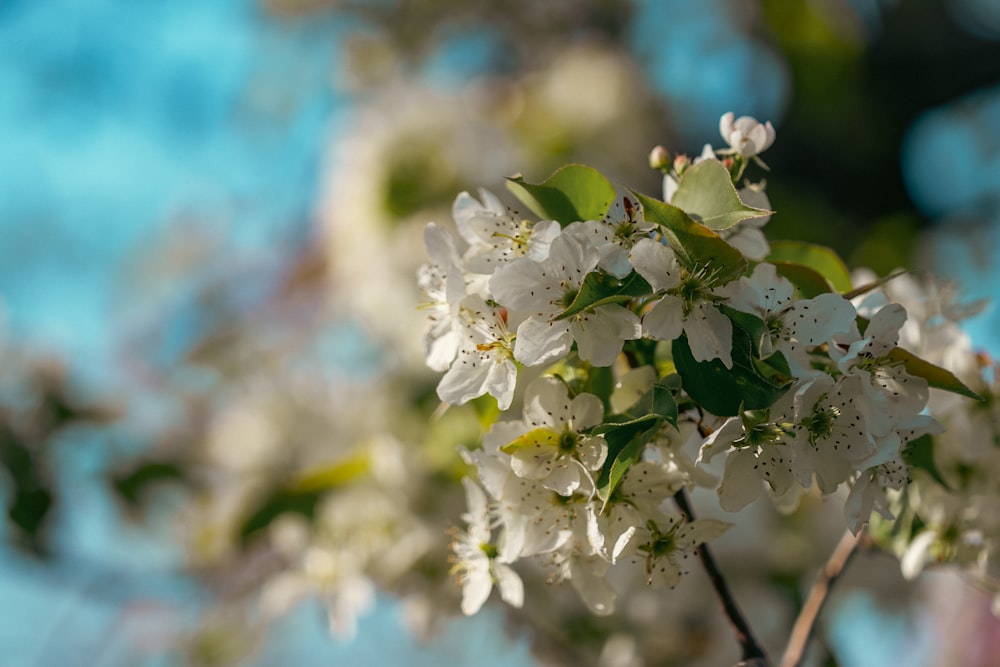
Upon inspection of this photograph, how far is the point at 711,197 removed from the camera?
42 cm

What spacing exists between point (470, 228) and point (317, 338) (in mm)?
1579

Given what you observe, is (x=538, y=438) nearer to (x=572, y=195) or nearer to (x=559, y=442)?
(x=559, y=442)

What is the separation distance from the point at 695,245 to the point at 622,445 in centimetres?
9

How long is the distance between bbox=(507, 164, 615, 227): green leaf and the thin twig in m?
0.24

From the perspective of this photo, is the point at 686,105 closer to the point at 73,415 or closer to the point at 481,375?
the point at 73,415

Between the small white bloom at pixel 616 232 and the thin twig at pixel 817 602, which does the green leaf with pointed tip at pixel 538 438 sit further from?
the thin twig at pixel 817 602

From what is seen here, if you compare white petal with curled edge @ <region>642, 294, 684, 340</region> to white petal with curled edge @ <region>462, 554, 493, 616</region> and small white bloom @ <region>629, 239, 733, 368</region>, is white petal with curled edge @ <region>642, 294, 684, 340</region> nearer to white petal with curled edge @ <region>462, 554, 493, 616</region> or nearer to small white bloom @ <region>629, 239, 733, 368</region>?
small white bloom @ <region>629, 239, 733, 368</region>

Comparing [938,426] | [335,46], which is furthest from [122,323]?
[938,426]

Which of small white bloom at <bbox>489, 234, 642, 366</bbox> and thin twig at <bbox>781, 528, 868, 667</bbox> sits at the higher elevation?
small white bloom at <bbox>489, 234, 642, 366</bbox>

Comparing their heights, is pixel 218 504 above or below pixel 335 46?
below

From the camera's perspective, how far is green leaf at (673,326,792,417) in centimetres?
40

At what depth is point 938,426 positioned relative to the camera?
0.42 m

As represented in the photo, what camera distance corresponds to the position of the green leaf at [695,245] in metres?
0.39

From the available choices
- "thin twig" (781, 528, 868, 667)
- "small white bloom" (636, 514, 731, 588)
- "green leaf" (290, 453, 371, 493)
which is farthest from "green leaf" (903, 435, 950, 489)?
"green leaf" (290, 453, 371, 493)
